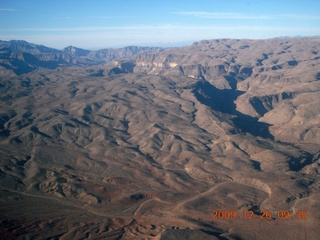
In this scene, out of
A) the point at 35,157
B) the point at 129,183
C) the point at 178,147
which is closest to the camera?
the point at 129,183

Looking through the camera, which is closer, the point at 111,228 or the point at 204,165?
the point at 111,228

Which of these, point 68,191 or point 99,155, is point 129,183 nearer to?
point 68,191

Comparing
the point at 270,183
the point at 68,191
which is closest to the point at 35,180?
the point at 68,191

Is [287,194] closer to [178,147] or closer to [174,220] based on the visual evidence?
[174,220]

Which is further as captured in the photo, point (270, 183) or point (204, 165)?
point (204, 165)

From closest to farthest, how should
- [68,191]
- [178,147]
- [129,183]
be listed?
[68,191] → [129,183] → [178,147]

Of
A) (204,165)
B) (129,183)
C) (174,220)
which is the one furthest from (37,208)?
(204,165)
